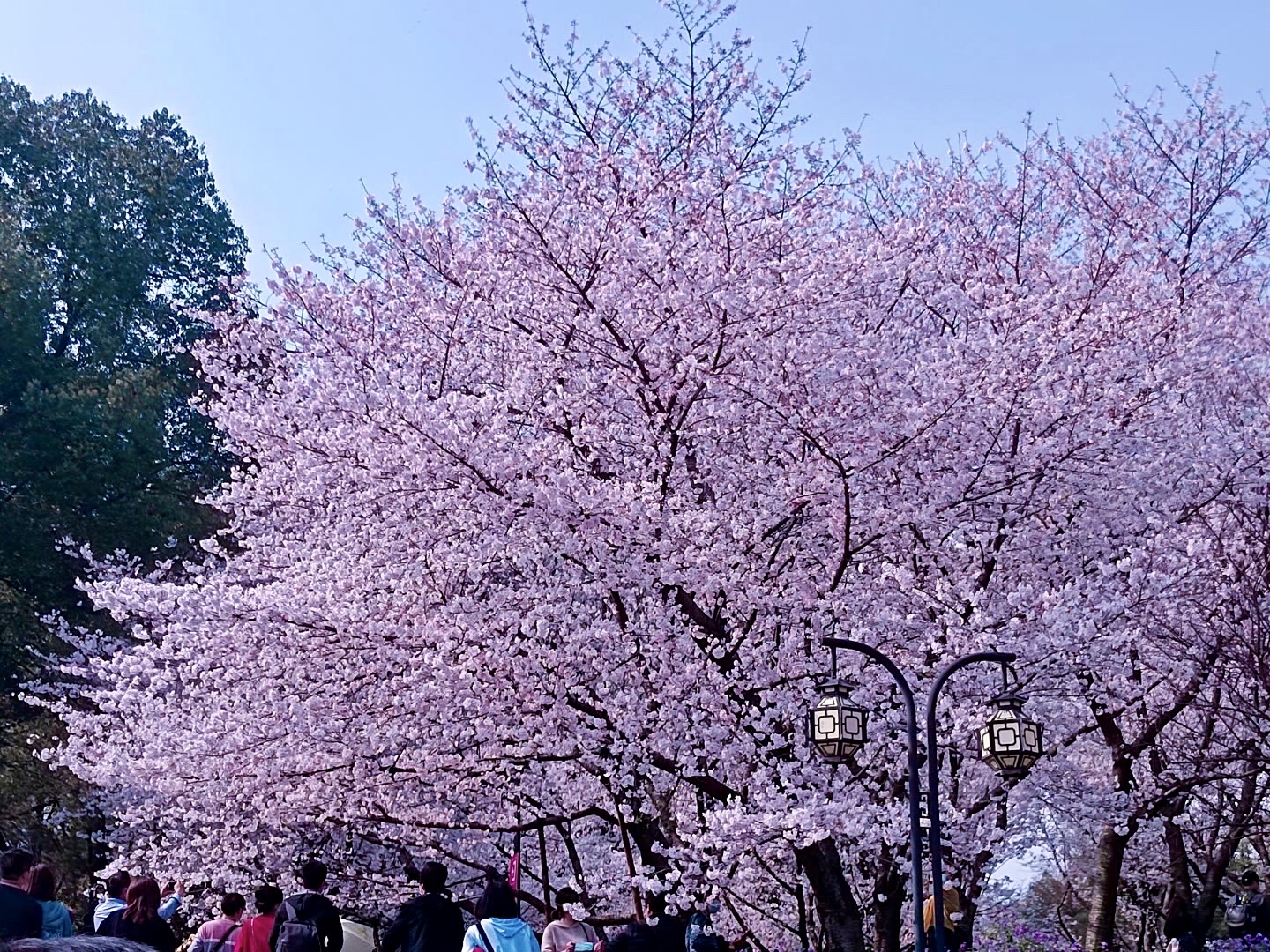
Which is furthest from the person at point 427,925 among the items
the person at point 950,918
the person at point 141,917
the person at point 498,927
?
the person at point 950,918

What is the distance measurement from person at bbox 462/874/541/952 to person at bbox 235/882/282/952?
149 cm

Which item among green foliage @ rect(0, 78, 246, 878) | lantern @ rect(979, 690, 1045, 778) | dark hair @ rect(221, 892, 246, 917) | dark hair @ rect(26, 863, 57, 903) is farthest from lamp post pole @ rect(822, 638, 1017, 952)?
green foliage @ rect(0, 78, 246, 878)

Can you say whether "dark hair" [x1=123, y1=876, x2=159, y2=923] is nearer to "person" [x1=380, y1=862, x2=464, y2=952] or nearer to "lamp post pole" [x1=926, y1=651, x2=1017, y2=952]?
"person" [x1=380, y1=862, x2=464, y2=952]

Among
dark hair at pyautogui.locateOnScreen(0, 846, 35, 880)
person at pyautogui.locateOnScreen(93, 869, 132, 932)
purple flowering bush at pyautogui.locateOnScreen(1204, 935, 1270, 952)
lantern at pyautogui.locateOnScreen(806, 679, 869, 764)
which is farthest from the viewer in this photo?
purple flowering bush at pyautogui.locateOnScreen(1204, 935, 1270, 952)

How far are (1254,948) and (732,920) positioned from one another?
476 cm

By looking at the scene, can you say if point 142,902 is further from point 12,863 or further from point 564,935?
point 564,935

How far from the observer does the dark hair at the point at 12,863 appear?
7.46 meters

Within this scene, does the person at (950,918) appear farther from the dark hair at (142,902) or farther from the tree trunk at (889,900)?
the dark hair at (142,902)

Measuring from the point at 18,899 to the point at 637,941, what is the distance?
420 cm

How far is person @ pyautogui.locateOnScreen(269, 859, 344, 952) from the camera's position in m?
8.65

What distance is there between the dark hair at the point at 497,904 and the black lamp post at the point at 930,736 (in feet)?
8.35

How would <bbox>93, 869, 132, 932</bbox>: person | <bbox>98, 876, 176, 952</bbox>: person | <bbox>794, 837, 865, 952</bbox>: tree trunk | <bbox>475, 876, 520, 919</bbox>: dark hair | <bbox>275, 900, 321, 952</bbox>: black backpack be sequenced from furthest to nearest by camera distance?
1. <bbox>794, 837, 865, 952</bbox>: tree trunk
2. <bbox>93, 869, 132, 932</bbox>: person
3. <bbox>275, 900, 321, 952</bbox>: black backpack
4. <bbox>98, 876, 176, 952</bbox>: person
5. <bbox>475, 876, 520, 919</bbox>: dark hair

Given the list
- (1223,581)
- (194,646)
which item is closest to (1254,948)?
(1223,581)

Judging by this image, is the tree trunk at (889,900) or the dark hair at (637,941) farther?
the tree trunk at (889,900)
